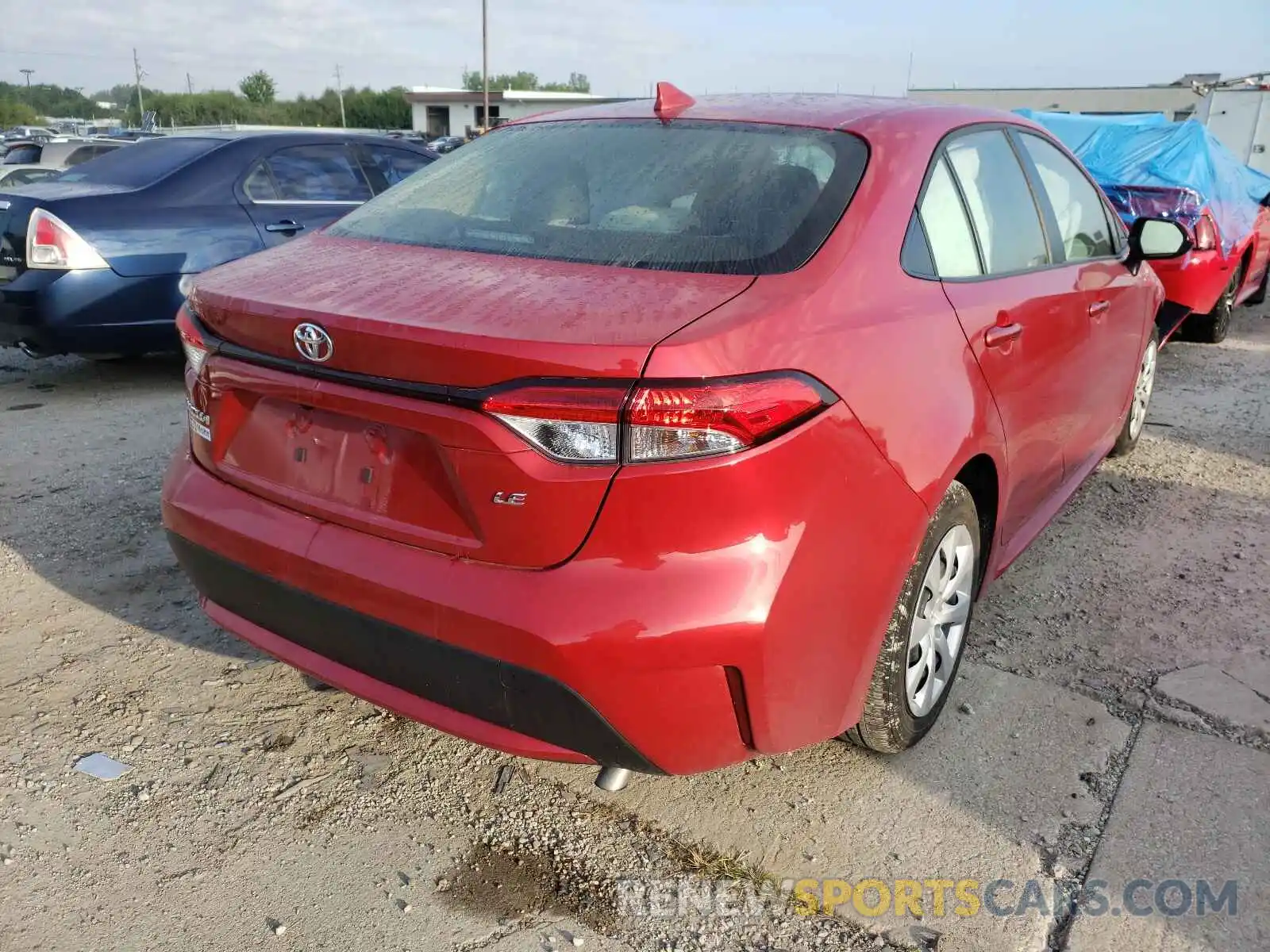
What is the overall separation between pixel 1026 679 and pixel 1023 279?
1.17 metres

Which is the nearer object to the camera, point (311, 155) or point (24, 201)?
point (24, 201)

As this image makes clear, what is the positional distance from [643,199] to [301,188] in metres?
4.51

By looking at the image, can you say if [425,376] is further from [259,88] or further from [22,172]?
[259,88]

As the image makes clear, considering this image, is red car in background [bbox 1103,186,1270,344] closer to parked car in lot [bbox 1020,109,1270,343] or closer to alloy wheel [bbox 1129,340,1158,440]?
parked car in lot [bbox 1020,109,1270,343]

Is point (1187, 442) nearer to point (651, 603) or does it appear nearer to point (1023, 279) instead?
point (1023, 279)

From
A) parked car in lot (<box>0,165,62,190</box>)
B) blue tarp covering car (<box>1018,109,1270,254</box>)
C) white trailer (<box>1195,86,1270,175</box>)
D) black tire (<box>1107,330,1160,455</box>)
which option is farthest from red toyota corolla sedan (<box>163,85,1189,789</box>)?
white trailer (<box>1195,86,1270,175</box>)

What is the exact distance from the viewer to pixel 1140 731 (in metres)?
Result: 2.70

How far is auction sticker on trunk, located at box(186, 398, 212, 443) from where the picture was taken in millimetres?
2320

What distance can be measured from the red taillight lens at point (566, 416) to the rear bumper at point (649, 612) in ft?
0.24

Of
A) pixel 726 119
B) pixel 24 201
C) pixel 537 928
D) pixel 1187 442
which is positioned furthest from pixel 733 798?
pixel 24 201

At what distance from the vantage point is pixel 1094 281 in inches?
131

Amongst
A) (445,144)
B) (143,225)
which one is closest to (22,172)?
(143,225)

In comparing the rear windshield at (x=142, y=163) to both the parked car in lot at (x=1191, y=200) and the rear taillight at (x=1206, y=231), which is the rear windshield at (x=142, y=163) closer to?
the parked car in lot at (x=1191, y=200)

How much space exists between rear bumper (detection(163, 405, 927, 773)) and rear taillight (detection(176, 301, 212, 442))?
11.4 inches
